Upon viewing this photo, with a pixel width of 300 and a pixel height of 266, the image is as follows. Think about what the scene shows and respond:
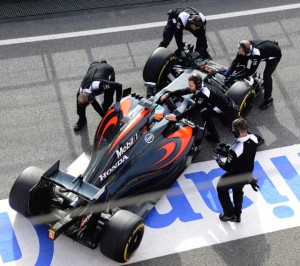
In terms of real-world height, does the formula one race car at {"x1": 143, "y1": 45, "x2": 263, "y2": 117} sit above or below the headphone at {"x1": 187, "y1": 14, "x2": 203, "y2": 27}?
below

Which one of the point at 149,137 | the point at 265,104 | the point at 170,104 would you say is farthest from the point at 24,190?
the point at 265,104

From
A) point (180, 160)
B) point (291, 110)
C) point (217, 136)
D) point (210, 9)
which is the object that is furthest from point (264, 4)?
point (180, 160)

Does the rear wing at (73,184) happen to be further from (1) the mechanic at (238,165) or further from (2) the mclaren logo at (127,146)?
(1) the mechanic at (238,165)

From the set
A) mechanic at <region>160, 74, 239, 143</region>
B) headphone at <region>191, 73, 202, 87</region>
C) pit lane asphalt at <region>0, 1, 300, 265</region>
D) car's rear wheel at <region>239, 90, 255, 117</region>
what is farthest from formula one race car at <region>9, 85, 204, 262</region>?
car's rear wheel at <region>239, 90, 255, 117</region>

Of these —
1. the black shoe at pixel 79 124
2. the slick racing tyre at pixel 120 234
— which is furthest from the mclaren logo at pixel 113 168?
the black shoe at pixel 79 124

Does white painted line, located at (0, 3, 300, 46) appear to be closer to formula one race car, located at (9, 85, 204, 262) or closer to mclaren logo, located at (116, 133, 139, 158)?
formula one race car, located at (9, 85, 204, 262)

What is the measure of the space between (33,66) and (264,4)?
5422 millimetres

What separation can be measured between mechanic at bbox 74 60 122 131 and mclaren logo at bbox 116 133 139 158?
62 centimetres

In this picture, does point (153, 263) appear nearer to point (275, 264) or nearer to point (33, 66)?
point (275, 264)

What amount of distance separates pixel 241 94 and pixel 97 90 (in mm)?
2355

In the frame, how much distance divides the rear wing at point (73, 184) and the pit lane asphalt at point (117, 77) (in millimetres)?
1172

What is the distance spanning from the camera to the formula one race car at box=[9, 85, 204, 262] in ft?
25.6

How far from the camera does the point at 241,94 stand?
1023cm

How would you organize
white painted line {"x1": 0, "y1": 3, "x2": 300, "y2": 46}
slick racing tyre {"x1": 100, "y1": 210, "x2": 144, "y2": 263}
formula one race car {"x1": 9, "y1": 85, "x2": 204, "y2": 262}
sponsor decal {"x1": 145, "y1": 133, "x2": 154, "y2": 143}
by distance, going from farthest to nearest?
white painted line {"x1": 0, "y1": 3, "x2": 300, "y2": 46} → sponsor decal {"x1": 145, "y1": 133, "x2": 154, "y2": 143} → formula one race car {"x1": 9, "y1": 85, "x2": 204, "y2": 262} → slick racing tyre {"x1": 100, "y1": 210, "x2": 144, "y2": 263}
